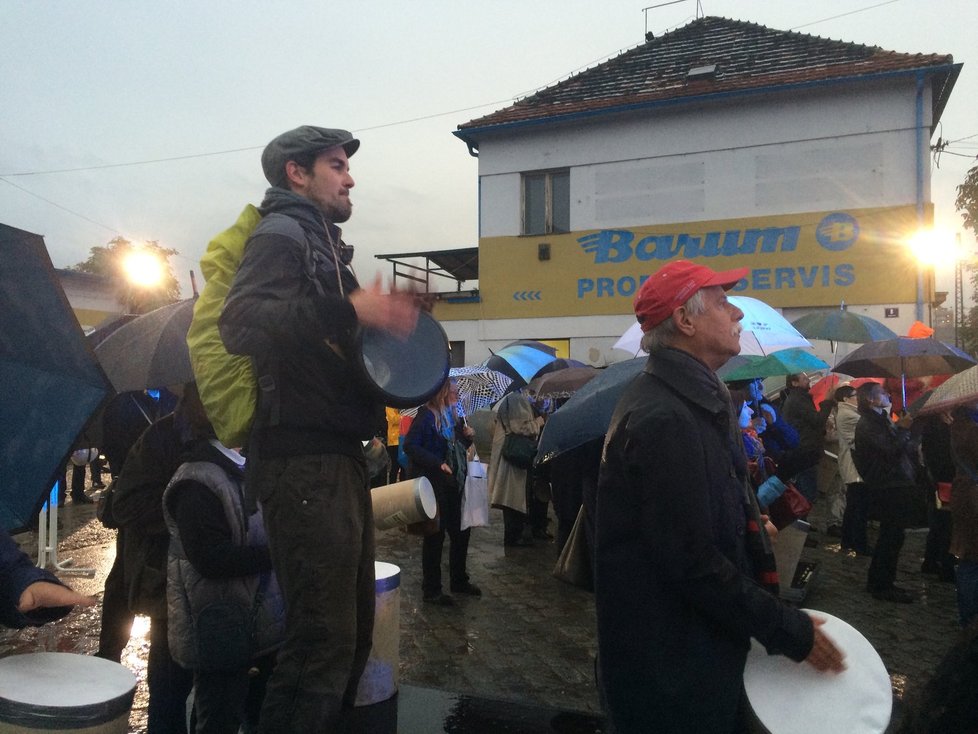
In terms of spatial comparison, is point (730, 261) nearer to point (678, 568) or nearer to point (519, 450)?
point (519, 450)

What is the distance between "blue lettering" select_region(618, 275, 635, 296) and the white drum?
58.1 feet

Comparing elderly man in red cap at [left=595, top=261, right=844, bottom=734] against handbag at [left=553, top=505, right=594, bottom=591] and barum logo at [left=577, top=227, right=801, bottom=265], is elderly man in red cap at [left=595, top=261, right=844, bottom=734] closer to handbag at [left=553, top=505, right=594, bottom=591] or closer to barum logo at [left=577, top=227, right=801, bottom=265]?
handbag at [left=553, top=505, right=594, bottom=591]

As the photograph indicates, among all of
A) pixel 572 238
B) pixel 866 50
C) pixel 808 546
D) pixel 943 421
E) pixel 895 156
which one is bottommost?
pixel 808 546

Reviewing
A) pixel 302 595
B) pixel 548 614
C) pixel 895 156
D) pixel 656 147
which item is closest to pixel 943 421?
pixel 548 614

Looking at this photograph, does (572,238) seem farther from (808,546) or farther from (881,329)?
(808,546)

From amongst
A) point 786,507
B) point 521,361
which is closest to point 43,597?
point 786,507

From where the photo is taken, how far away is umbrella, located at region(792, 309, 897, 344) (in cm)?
1073

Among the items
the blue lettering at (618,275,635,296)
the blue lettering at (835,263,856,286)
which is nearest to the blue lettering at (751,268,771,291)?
the blue lettering at (835,263,856,286)

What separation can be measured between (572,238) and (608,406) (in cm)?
1645

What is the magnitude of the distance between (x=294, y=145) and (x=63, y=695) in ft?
5.71

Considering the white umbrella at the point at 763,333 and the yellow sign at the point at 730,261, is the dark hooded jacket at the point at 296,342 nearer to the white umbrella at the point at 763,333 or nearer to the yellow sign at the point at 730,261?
the white umbrella at the point at 763,333

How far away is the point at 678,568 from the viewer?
2.09m

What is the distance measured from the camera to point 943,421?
723 cm

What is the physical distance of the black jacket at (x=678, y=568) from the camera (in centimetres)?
209
